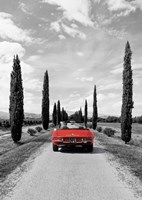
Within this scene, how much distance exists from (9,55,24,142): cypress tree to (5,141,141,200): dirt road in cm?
1274

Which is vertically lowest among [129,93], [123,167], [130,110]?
[123,167]

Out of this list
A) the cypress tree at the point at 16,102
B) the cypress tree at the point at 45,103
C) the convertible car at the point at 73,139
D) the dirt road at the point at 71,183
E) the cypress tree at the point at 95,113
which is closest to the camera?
the dirt road at the point at 71,183

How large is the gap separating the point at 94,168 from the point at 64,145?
4.27m

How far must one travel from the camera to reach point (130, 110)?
22203mm

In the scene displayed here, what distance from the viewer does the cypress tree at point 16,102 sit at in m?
21.9

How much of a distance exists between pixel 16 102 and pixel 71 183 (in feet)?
53.8

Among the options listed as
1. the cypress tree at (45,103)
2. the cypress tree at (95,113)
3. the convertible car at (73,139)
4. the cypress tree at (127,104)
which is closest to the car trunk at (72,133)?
the convertible car at (73,139)

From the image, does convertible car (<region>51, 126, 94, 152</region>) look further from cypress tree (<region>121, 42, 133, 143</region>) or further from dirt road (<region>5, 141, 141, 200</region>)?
cypress tree (<region>121, 42, 133, 143</region>)

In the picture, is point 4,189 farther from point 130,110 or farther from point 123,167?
point 130,110

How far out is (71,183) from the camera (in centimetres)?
677

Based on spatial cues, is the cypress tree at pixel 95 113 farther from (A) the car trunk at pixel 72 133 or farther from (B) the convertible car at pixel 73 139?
(B) the convertible car at pixel 73 139

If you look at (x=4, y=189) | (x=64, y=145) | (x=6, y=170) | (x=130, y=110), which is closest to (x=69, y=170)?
(x=6, y=170)

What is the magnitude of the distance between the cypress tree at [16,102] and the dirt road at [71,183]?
12.7m

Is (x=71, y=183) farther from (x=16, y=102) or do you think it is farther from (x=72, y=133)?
(x=16, y=102)
